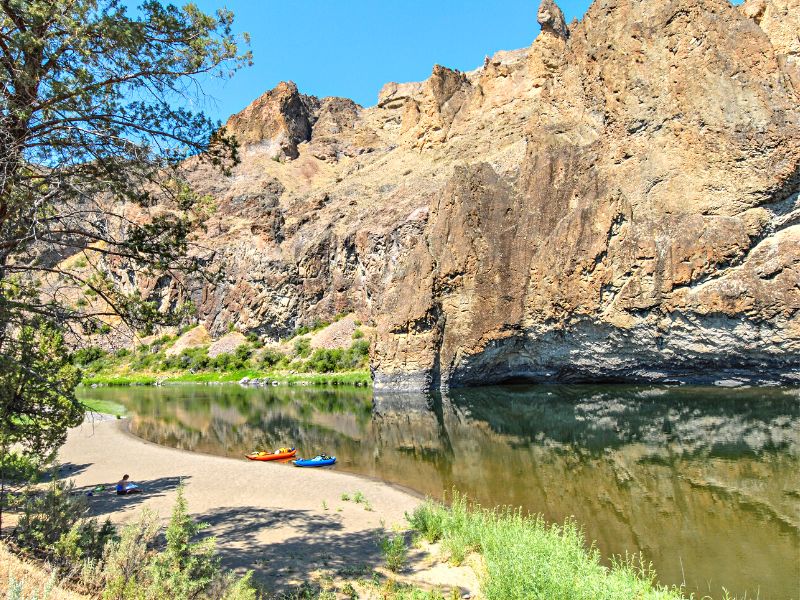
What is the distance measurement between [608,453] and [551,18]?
2819 inches

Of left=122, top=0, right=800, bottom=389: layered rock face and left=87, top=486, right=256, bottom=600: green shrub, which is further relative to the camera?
left=122, top=0, right=800, bottom=389: layered rock face

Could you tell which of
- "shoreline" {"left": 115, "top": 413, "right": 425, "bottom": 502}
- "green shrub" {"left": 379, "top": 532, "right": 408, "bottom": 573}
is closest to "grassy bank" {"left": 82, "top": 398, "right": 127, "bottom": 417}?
"shoreline" {"left": 115, "top": 413, "right": 425, "bottom": 502}

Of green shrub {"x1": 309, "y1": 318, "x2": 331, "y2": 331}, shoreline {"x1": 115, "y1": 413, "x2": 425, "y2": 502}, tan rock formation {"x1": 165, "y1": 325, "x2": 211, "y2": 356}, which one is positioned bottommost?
shoreline {"x1": 115, "y1": 413, "x2": 425, "y2": 502}

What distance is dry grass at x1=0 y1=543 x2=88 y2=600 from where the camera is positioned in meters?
5.70

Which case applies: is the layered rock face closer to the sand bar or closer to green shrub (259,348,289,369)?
the sand bar

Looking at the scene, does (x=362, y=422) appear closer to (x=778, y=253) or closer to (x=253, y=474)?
(x=253, y=474)

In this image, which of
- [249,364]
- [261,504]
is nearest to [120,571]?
[261,504]

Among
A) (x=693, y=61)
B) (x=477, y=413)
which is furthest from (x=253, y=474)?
(x=693, y=61)

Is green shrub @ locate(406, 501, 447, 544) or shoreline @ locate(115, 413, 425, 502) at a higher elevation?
green shrub @ locate(406, 501, 447, 544)

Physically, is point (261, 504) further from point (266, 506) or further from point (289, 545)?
point (289, 545)

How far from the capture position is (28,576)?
6.08m

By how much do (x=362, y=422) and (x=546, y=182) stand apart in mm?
27401

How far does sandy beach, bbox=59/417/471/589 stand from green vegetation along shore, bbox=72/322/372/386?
124ft

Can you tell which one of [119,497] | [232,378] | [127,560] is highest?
[232,378]
